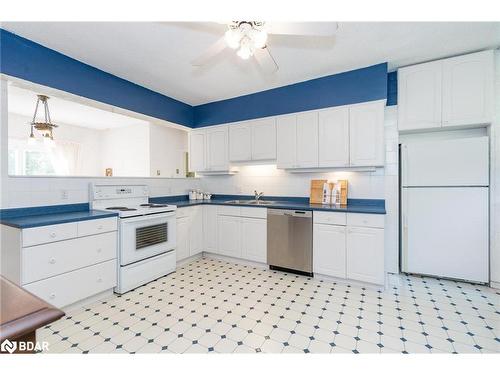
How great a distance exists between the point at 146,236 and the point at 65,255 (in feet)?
2.68

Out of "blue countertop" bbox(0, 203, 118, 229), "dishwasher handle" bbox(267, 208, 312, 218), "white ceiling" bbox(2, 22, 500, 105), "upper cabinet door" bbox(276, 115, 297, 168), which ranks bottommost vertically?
"dishwasher handle" bbox(267, 208, 312, 218)

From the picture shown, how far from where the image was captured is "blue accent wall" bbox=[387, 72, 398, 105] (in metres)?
3.01

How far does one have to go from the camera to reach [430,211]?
2902mm

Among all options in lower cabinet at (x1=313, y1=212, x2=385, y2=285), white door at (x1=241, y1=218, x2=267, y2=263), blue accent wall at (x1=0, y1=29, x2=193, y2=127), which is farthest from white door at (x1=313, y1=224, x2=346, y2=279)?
blue accent wall at (x1=0, y1=29, x2=193, y2=127)

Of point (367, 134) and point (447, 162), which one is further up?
point (367, 134)

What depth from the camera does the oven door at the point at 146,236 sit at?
263 cm

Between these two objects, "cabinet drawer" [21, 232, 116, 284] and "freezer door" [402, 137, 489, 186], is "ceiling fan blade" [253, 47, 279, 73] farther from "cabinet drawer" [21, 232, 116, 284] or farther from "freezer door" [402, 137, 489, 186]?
"cabinet drawer" [21, 232, 116, 284]

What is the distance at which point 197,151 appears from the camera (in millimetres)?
4266

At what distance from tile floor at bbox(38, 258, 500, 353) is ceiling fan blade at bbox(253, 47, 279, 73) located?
7.24 feet

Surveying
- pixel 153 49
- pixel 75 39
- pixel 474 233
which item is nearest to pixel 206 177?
pixel 153 49

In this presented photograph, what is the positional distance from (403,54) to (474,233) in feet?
7.07

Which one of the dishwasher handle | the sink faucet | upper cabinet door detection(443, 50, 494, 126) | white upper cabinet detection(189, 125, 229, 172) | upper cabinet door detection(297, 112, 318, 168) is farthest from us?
white upper cabinet detection(189, 125, 229, 172)

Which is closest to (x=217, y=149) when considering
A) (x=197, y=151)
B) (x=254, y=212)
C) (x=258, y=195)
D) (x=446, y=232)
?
(x=197, y=151)

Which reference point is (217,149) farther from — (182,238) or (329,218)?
(329,218)
